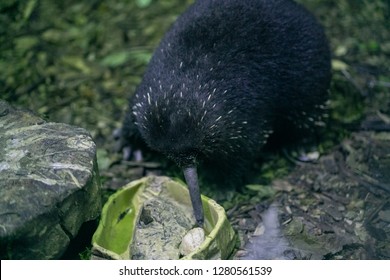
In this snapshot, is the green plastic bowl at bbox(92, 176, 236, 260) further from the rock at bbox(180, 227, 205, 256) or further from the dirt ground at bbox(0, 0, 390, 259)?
the dirt ground at bbox(0, 0, 390, 259)

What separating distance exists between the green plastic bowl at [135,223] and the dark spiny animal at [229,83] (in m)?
0.20

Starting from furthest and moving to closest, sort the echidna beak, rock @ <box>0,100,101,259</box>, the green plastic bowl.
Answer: the echidna beak < the green plastic bowl < rock @ <box>0,100,101,259</box>

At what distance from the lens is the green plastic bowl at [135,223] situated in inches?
172

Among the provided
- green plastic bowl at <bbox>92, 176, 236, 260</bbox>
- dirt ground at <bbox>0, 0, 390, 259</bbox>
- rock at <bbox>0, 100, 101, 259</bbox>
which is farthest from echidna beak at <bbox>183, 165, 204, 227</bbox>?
rock at <bbox>0, 100, 101, 259</bbox>

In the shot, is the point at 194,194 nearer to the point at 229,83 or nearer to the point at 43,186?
the point at 229,83

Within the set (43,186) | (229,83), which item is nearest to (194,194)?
(229,83)

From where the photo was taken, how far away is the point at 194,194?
4.79 meters

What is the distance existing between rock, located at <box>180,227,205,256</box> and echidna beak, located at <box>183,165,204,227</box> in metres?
0.16

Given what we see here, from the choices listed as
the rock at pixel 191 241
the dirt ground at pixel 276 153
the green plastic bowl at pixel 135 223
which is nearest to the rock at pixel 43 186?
the green plastic bowl at pixel 135 223

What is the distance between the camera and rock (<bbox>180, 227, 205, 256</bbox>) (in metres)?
4.46
